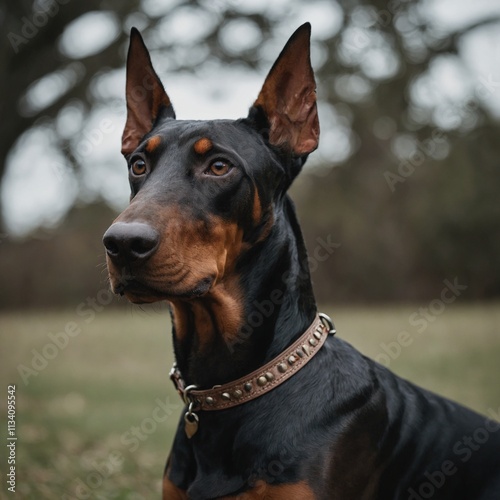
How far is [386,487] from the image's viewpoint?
2.99 m

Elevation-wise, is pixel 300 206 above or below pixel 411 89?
below

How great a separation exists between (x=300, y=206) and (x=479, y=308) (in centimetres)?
666

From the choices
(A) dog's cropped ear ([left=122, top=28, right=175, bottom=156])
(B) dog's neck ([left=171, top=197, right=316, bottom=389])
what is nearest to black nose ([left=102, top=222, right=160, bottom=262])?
(B) dog's neck ([left=171, top=197, right=316, bottom=389])

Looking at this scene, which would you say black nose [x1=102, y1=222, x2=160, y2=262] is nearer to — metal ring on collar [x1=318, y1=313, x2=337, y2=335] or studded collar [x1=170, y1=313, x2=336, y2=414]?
studded collar [x1=170, y1=313, x2=336, y2=414]

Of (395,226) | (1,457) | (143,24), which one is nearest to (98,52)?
(143,24)

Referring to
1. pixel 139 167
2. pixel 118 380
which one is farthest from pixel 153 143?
pixel 118 380

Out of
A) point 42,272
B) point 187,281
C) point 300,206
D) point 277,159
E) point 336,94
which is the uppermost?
point 277,159

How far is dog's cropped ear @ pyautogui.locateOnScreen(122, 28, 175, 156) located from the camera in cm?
345

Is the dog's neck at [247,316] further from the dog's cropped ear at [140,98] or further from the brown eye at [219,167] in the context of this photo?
the dog's cropped ear at [140,98]

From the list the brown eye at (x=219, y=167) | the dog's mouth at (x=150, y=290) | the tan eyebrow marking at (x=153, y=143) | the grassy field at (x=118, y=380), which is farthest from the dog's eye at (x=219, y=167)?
the grassy field at (x=118, y=380)

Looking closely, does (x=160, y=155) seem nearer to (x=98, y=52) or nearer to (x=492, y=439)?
(x=492, y=439)

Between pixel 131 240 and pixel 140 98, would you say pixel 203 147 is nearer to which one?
pixel 131 240

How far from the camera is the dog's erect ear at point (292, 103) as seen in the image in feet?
10.4

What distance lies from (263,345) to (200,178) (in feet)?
2.75
